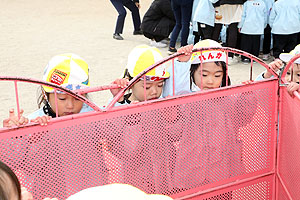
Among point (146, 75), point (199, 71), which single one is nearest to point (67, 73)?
point (146, 75)

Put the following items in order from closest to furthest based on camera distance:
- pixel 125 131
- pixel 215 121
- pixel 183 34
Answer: pixel 125 131, pixel 215 121, pixel 183 34

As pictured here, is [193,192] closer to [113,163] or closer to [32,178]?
[113,163]

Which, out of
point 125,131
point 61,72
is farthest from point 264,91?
point 61,72

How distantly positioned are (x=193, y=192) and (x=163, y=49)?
5.95 m

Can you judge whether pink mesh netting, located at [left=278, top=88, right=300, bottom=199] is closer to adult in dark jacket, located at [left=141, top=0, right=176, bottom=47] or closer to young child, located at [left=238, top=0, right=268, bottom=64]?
young child, located at [left=238, top=0, right=268, bottom=64]

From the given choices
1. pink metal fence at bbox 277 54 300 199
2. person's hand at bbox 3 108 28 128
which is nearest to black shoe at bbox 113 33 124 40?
pink metal fence at bbox 277 54 300 199

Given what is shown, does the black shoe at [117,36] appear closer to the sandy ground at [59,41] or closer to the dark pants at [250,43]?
the sandy ground at [59,41]

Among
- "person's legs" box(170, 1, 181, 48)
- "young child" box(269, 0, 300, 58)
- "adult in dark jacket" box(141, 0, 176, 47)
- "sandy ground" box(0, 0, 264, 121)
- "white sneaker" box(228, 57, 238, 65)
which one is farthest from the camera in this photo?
"adult in dark jacket" box(141, 0, 176, 47)

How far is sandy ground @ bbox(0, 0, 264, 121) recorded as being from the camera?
6430mm

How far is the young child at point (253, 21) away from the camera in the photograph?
6.65m

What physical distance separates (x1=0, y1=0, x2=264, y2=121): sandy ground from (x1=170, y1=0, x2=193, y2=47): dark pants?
0.42 meters

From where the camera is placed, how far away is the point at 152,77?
9.44 ft

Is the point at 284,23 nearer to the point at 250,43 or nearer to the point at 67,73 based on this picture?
the point at 250,43

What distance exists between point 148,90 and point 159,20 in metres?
5.42
